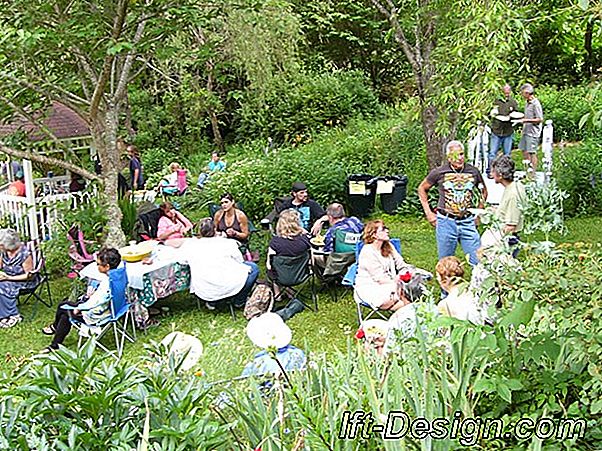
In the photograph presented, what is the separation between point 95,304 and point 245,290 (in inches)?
59.8

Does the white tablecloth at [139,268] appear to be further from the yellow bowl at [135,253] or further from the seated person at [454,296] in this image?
the seated person at [454,296]

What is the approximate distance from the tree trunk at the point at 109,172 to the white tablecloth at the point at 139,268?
1100mm

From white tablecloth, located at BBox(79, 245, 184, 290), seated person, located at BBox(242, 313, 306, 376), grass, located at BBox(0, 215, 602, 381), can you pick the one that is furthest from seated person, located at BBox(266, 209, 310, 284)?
seated person, located at BBox(242, 313, 306, 376)

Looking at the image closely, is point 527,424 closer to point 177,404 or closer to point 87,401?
point 177,404

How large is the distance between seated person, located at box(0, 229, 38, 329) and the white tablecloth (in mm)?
963

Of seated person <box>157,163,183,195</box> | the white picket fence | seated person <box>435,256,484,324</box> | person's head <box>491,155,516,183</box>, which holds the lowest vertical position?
seated person <box>157,163,183,195</box>

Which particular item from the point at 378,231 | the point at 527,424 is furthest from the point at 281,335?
the point at 378,231

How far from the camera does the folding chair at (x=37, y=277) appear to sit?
753 centimetres

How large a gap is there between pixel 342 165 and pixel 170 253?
5.14 metres

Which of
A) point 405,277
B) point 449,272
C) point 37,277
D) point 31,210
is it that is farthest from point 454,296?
point 31,210

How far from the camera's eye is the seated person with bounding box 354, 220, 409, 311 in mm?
6199

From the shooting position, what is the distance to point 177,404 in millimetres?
2867

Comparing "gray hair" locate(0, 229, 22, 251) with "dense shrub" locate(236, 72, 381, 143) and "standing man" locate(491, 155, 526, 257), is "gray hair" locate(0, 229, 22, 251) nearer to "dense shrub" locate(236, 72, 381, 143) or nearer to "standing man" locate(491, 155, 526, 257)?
"standing man" locate(491, 155, 526, 257)

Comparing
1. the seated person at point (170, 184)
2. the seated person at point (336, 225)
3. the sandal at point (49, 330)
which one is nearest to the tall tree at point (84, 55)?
the sandal at point (49, 330)
